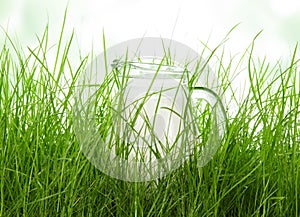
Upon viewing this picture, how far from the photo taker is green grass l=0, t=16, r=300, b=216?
1.20m

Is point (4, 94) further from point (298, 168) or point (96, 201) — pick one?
point (298, 168)

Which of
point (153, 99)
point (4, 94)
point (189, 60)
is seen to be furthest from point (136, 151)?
point (4, 94)

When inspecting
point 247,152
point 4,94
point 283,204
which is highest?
point 4,94

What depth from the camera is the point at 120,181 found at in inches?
48.1

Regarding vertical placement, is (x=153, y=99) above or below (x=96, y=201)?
above

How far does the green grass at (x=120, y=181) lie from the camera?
120cm

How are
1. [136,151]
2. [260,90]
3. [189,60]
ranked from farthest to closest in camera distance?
[260,90] → [189,60] → [136,151]

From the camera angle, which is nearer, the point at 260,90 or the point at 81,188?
the point at 81,188

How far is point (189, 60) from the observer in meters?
1.33

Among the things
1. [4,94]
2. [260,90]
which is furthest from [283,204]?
[4,94]

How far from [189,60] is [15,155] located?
18.0 inches

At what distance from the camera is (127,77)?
3.92ft

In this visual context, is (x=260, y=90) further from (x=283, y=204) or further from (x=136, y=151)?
(x=136, y=151)

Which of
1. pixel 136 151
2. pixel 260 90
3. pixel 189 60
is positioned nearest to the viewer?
pixel 136 151
